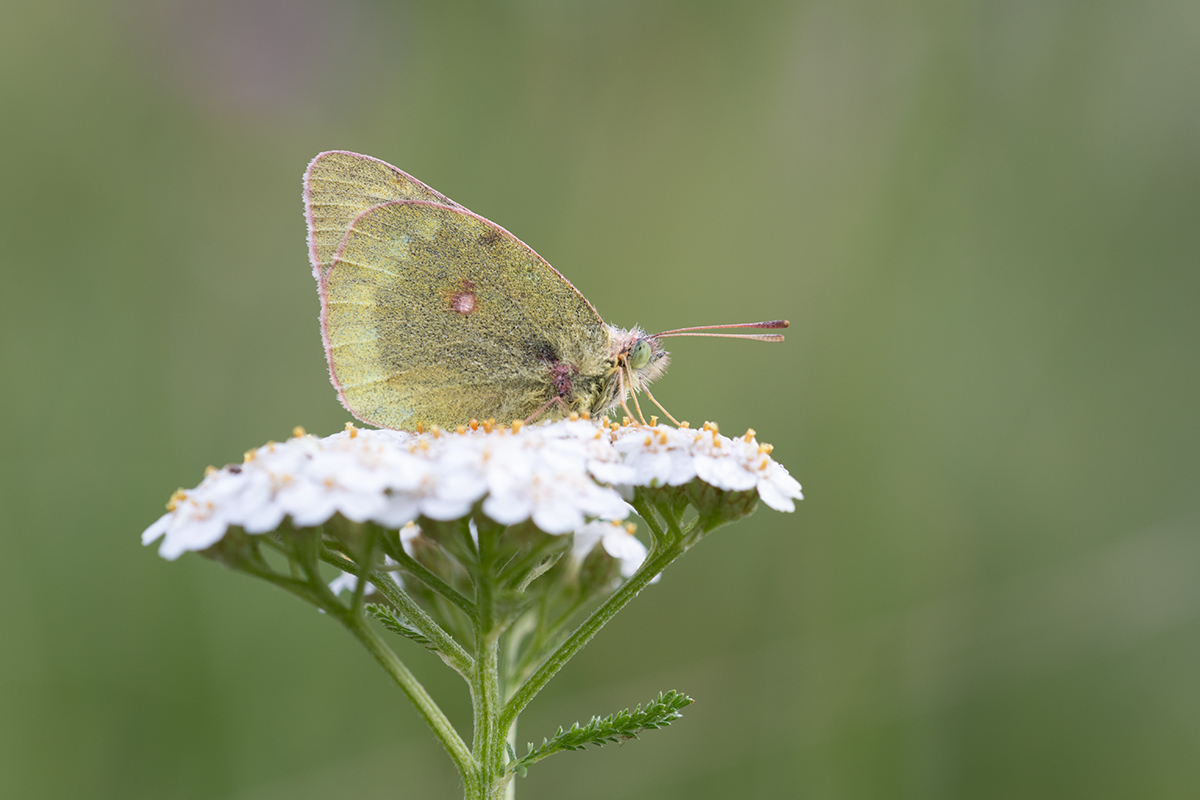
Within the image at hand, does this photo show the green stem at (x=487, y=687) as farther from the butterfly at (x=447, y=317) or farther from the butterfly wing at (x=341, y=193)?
the butterfly wing at (x=341, y=193)

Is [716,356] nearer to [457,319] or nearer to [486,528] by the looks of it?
[457,319]

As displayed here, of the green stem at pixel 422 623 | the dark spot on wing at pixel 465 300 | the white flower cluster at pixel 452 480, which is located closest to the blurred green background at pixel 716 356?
the dark spot on wing at pixel 465 300

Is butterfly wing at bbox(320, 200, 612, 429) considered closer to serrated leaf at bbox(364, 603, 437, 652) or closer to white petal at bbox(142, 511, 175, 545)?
serrated leaf at bbox(364, 603, 437, 652)

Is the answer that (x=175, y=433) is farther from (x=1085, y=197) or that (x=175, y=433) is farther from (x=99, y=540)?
(x=1085, y=197)

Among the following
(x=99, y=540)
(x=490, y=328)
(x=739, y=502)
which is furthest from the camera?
(x=99, y=540)

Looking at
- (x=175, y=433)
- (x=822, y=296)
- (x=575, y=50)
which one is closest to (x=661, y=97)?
(x=575, y=50)

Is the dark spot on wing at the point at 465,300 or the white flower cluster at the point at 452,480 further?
the dark spot on wing at the point at 465,300
